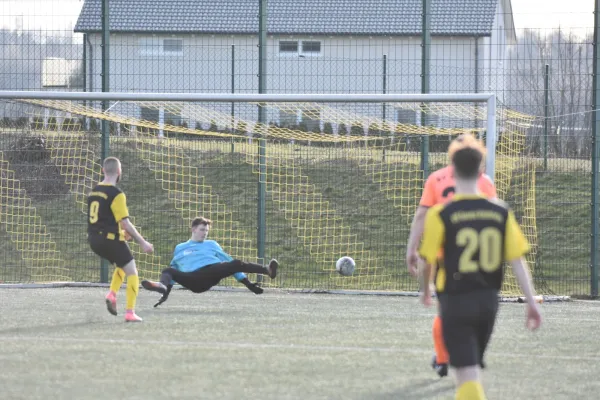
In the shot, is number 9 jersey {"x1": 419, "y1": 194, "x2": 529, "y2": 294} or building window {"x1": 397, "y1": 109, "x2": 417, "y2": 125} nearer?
number 9 jersey {"x1": 419, "y1": 194, "x2": 529, "y2": 294}

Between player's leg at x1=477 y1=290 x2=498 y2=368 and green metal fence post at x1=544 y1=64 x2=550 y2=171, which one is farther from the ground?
green metal fence post at x1=544 y1=64 x2=550 y2=171

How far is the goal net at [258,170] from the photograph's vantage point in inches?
568

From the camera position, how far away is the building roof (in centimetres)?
1611

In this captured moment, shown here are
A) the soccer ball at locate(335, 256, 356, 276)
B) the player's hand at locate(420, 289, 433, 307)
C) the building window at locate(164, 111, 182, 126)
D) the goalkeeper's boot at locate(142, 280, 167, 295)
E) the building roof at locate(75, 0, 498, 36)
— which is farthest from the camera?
the building roof at locate(75, 0, 498, 36)

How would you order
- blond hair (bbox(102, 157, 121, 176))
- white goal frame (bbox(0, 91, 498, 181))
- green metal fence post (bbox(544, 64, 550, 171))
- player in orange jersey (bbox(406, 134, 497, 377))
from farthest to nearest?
green metal fence post (bbox(544, 64, 550, 171)) → white goal frame (bbox(0, 91, 498, 181)) → blond hair (bbox(102, 157, 121, 176)) → player in orange jersey (bbox(406, 134, 497, 377))

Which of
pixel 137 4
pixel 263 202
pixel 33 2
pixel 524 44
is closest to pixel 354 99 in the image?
pixel 263 202

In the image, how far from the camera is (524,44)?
49.3 ft

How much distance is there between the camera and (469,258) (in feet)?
16.8

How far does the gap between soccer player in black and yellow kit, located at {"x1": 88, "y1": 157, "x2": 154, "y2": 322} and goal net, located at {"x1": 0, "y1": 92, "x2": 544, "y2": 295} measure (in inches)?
118

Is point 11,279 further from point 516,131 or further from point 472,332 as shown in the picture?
point 472,332

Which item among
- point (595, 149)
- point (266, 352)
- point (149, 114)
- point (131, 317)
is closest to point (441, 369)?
point (266, 352)

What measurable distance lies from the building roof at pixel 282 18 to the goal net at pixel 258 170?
54.3 inches

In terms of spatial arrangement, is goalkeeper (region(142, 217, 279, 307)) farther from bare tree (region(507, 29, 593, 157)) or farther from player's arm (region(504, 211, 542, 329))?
player's arm (region(504, 211, 542, 329))

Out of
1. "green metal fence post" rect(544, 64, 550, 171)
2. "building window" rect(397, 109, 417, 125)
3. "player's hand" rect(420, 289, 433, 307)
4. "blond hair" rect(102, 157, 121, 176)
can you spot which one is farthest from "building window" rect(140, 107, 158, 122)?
"player's hand" rect(420, 289, 433, 307)
